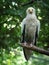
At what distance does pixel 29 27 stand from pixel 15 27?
4.94ft

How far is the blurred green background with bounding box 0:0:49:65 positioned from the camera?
25.8ft

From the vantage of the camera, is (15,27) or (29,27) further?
(15,27)

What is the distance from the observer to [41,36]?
8648 millimetres

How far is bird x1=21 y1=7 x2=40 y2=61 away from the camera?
686 centimetres

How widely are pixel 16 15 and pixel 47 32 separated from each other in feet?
3.50

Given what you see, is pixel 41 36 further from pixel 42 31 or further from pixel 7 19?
pixel 7 19

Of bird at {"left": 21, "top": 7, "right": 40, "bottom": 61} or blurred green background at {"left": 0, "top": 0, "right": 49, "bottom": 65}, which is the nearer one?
bird at {"left": 21, "top": 7, "right": 40, "bottom": 61}

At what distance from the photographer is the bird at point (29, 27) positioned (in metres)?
6.86

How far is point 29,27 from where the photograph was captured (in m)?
6.96

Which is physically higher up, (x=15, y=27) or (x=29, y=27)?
(x=29, y=27)

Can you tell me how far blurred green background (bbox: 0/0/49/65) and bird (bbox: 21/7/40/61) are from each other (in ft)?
2.47

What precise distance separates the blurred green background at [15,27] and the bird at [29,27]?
0.75 metres

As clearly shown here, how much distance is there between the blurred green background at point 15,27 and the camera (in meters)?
7.86

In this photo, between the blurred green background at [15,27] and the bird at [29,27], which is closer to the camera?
the bird at [29,27]
